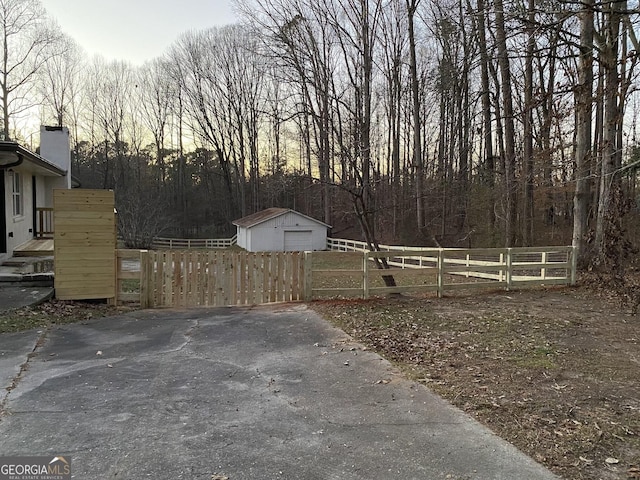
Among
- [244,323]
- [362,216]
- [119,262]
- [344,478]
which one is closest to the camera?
[344,478]

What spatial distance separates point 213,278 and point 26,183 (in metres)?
7.91

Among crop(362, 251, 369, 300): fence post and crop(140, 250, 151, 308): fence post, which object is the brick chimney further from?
crop(362, 251, 369, 300): fence post

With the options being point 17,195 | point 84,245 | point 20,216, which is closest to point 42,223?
point 20,216

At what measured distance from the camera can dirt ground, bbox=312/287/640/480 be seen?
318 cm

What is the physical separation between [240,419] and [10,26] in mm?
35144

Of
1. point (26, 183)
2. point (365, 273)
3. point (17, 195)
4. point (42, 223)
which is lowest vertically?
point (365, 273)

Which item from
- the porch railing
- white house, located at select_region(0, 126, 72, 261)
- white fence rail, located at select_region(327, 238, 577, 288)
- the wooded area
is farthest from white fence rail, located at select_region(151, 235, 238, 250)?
white fence rail, located at select_region(327, 238, 577, 288)

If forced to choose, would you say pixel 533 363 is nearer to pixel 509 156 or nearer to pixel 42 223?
pixel 509 156

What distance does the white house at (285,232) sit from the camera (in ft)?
100

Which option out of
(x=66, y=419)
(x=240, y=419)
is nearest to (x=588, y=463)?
(x=240, y=419)

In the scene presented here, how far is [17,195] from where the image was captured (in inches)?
446

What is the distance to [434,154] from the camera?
27.7 m

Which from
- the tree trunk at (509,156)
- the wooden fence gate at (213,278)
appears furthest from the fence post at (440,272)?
the tree trunk at (509,156)

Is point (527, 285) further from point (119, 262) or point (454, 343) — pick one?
point (119, 262)
